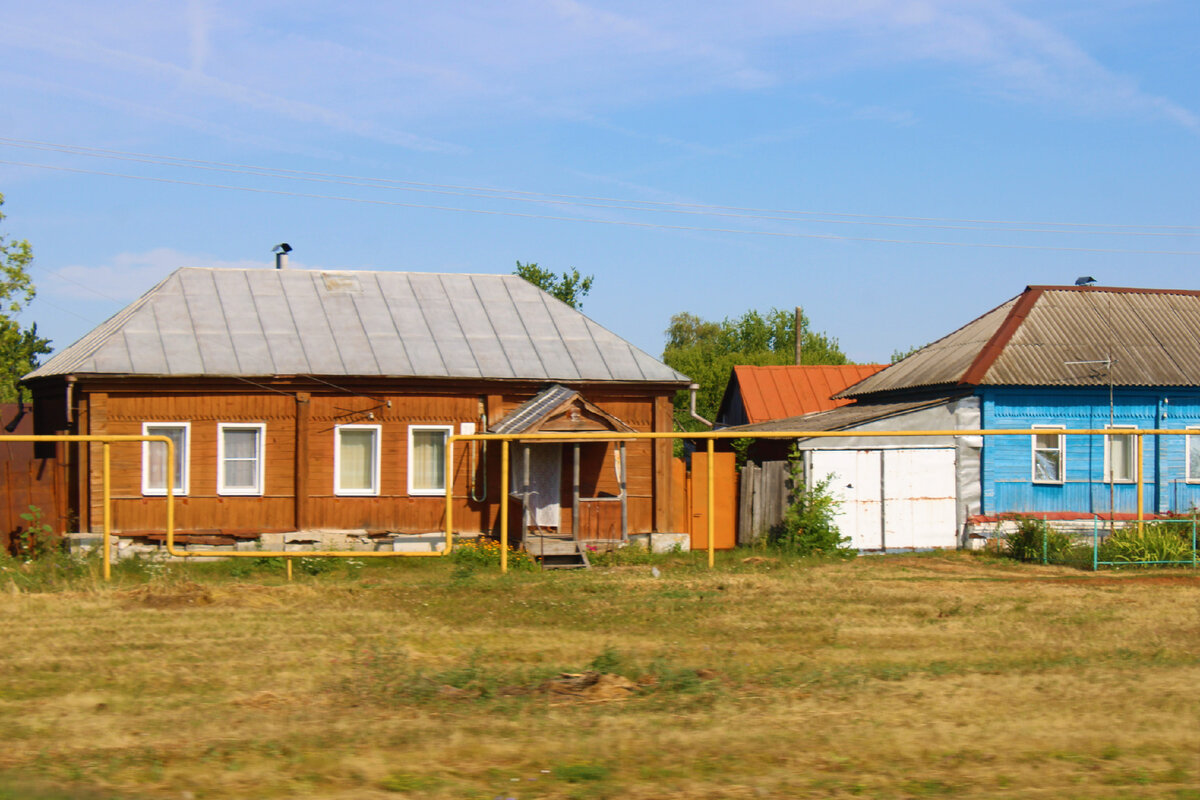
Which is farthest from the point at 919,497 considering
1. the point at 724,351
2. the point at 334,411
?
the point at 724,351

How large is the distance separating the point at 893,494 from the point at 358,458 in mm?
10192

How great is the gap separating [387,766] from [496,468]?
14.0m

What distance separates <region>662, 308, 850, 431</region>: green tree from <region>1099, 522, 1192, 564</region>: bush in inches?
844

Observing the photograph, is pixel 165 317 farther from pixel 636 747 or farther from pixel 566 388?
pixel 636 747

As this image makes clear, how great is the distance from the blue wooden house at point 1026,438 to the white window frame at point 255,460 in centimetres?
999

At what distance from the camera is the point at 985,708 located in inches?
321

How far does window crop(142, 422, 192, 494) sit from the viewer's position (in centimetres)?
1941

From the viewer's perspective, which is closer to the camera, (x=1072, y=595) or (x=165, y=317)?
(x=1072, y=595)

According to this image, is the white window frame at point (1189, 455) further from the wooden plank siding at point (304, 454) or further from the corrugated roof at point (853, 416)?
the wooden plank siding at point (304, 454)

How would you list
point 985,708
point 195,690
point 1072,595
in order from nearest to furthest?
point 985,708 → point 195,690 → point 1072,595

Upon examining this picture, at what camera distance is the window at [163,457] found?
63.7 ft

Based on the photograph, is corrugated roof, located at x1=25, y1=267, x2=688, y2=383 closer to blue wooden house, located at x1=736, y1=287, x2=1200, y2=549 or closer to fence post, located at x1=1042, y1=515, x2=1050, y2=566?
blue wooden house, located at x1=736, y1=287, x2=1200, y2=549

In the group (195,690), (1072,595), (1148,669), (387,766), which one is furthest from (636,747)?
(1072,595)

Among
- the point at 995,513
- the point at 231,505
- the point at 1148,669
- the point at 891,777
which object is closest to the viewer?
the point at 891,777
